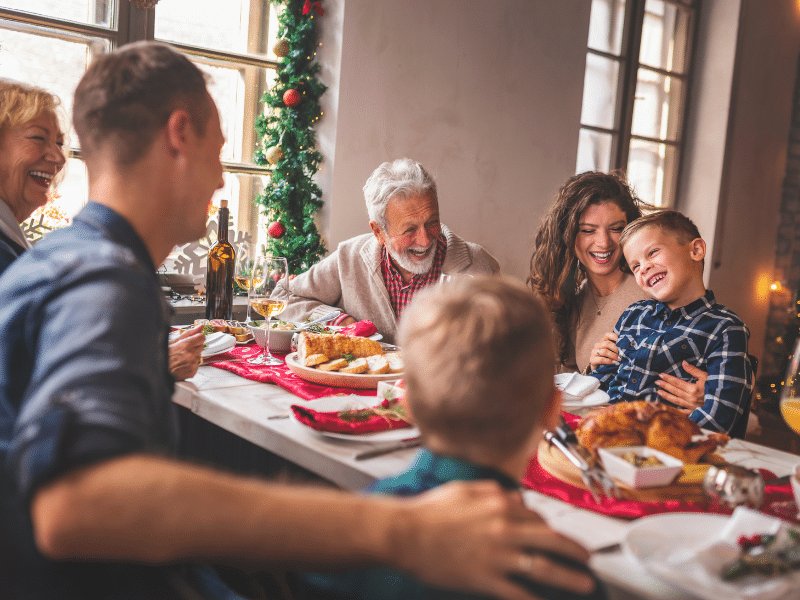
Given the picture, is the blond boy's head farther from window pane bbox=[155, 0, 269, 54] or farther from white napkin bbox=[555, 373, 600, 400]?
window pane bbox=[155, 0, 269, 54]

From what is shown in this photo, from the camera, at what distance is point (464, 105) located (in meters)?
3.92

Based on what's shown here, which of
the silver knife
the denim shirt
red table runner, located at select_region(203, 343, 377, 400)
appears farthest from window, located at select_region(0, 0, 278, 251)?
the denim shirt

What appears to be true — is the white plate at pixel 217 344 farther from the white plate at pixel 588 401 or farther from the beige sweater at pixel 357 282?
the white plate at pixel 588 401

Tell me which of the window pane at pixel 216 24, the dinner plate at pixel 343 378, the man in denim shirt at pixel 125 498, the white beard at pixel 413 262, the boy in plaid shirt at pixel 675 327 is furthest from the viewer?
the window pane at pixel 216 24

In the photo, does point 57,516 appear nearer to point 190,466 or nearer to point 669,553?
A: point 190,466

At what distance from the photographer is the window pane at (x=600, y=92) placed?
16.1ft

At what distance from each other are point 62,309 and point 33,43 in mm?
2897

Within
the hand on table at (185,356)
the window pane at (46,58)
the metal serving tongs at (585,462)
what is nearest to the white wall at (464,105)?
the window pane at (46,58)

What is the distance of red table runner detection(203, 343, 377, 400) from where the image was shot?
5.35 feet

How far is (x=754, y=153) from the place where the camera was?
17.9ft

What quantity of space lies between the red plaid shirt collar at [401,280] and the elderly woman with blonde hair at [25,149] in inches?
50.2

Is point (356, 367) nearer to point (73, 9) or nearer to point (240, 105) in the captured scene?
point (240, 105)

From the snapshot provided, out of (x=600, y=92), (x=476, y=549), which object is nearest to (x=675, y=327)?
(x=476, y=549)

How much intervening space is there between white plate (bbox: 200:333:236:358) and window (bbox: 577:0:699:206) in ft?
12.0
